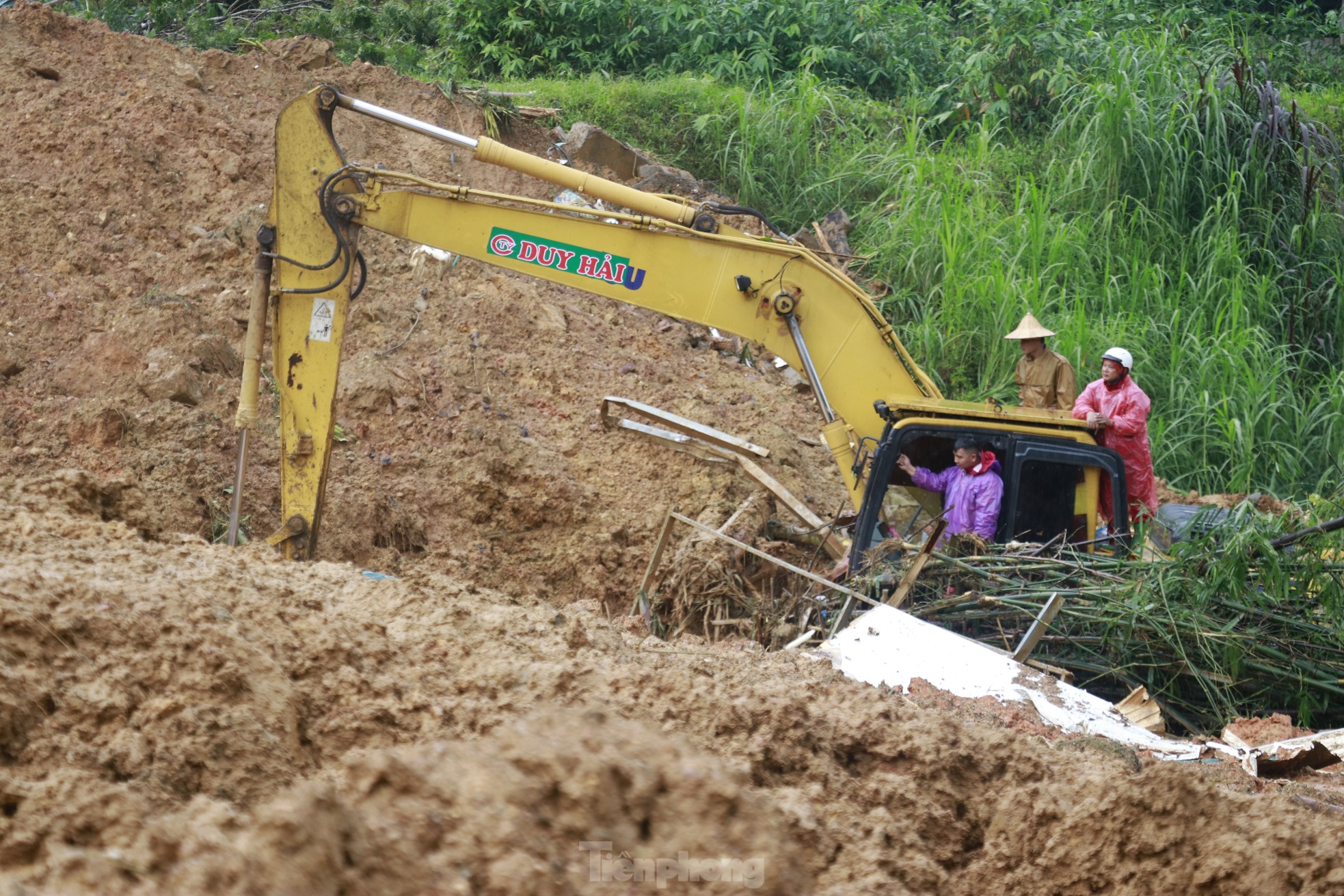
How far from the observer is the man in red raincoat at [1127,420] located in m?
6.27

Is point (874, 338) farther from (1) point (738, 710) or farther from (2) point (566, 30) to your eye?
(2) point (566, 30)

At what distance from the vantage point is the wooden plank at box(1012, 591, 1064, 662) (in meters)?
5.14

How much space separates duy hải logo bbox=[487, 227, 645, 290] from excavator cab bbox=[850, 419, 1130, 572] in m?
1.62

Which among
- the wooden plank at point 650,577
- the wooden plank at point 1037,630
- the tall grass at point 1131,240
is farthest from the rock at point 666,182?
the wooden plank at point 1037,630

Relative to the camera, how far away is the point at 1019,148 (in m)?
12.8

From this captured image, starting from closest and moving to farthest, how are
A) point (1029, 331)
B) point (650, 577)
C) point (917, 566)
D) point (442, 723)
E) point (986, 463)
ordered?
1. point (442, 723)
2. point (917, 566)
3. point (986, 463)
4. point (650, 577)
5. point (1029, 331)

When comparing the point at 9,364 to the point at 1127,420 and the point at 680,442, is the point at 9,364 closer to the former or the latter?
the point at 680,442

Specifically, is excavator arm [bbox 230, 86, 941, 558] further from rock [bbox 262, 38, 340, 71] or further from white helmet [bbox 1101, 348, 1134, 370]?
rock [bbox 262, 38, 340, 71]

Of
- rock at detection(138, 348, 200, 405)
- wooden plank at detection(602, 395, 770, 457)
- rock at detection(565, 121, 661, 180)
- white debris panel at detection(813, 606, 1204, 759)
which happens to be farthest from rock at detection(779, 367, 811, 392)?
white debris panel at detection(813, 606, 1204, 759)

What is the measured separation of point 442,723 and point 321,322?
11.6ft

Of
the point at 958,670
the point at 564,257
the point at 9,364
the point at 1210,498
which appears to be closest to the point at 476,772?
the point at 958,670

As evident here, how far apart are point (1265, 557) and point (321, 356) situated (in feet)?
15.4

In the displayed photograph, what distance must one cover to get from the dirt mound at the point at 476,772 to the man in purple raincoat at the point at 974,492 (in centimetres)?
206

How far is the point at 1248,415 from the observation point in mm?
9742
